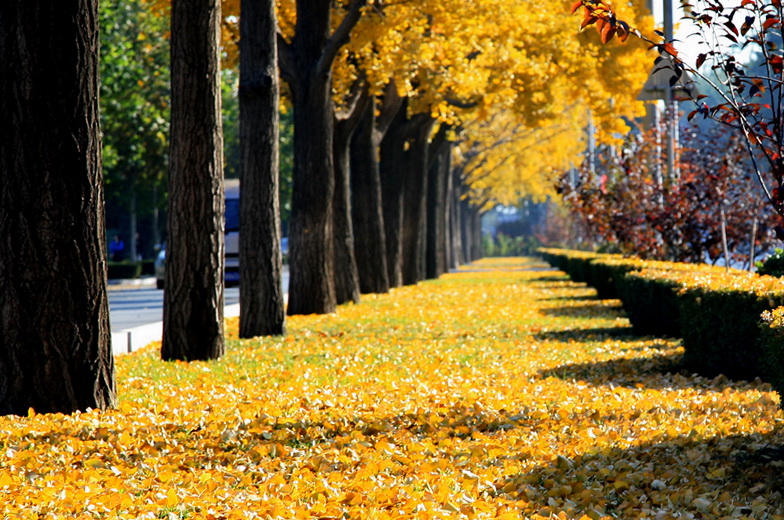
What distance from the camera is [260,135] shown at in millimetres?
14906

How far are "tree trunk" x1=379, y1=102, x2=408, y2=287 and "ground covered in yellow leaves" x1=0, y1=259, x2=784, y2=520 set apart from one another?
1543 cm

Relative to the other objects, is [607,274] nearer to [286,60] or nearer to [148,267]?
[286,60]

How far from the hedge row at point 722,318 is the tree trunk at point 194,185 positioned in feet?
15.6

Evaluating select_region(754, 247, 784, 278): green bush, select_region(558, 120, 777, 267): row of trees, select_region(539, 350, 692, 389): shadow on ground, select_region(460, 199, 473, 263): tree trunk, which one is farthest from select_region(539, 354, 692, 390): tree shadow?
select_region(460, 199, 473, 263): tree trunk

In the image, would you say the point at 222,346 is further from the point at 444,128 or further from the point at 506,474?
the point at 444,128

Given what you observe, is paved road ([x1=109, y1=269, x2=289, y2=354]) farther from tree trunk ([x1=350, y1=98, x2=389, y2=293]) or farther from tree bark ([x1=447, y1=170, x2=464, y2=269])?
tree bark ([x1=447, y1=170, x2=464, y2=269])

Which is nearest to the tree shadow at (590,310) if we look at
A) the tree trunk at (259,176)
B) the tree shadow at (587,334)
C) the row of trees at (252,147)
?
the tree shadow at (587,334)

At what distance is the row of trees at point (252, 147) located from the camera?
805 cm

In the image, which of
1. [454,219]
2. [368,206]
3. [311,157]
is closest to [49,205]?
[311,157]

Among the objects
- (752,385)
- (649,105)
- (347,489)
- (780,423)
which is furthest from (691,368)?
(649,105)

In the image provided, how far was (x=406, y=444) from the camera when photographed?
712 cm

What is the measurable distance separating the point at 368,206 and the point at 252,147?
9062mm

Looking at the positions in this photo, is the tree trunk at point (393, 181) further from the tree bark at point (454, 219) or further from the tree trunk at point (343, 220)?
the tree bark at point (454, 219)

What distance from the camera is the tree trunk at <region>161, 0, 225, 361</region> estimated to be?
11805mm
